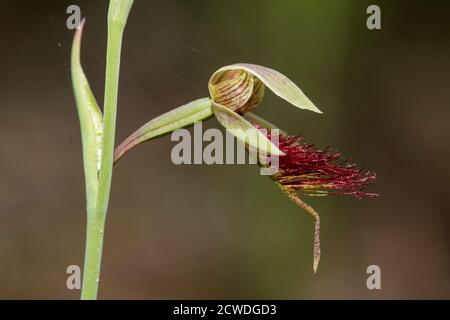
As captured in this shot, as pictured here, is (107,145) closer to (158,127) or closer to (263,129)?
(158,127)

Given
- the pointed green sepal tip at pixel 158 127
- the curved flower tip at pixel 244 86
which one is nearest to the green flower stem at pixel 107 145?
the pointed green sepal tip at pixel 158 127

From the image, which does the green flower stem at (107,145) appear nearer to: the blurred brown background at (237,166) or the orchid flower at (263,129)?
the orchid flower at (263,129)

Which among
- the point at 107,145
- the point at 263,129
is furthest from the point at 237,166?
the point at 107,145

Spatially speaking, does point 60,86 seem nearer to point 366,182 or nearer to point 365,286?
point 365,286

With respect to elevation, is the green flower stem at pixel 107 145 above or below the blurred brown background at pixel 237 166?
below

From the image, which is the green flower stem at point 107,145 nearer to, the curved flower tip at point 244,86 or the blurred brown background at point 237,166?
the curved flower tip at point 244,86

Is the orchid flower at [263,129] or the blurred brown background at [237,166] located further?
the blurred brown background at [237,166]

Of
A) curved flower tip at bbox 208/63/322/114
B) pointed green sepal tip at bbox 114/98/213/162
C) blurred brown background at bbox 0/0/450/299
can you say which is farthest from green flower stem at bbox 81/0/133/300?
blurred brown background at bbox 0/0/450/299

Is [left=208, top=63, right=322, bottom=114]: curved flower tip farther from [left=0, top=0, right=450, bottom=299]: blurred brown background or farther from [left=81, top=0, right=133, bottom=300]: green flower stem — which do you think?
[left=0, top=0, right=450, bottom=299]: blurred brown background
